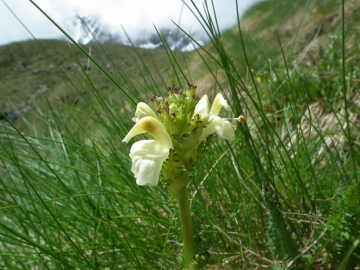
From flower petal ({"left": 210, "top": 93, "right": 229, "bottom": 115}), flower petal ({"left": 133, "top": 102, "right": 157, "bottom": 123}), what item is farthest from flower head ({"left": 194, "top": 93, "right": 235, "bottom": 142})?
flower petal ({"left": 133, "top": 102, "right": 157, "bottom": 123})

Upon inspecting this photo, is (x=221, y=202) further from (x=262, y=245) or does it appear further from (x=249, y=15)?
(x=249, y=15)

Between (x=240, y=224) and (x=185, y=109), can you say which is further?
(x=240, y=224)

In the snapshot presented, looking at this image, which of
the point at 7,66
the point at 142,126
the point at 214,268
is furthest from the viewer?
the point at 7,66

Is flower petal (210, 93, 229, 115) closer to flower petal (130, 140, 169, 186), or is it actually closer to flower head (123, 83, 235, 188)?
flower head (123, 83, 235, 188)

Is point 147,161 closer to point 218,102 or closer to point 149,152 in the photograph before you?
point 149,152

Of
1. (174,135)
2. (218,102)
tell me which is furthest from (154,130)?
(218,102)

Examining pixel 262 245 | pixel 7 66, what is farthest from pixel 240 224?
pixel 7 66

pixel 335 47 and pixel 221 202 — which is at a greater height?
pixel 335 47
